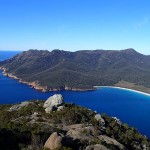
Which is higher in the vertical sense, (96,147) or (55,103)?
(96,147)

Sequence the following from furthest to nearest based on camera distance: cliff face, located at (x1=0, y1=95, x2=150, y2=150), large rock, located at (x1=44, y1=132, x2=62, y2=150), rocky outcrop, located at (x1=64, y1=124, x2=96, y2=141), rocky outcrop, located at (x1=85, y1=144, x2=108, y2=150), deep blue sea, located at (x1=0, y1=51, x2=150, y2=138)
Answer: deep blue sea, located at (x1=0, y1=51, x2=150, y2=138), rocky outcrop, located at (x1=64, y1=124, x2=96, y2=141), rocky outcrop, located at (x1=85, y1=144, x2=108, y2=150), cliff face, located at (x1=0, y1=95, x2=150, y2=150), large rock, located at (x1=44, y1=132, x2=62, y2=150)

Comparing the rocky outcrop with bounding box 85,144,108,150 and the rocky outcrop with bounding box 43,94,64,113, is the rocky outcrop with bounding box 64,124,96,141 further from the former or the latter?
the rocky outcrop with bounding box 43,94,64,113

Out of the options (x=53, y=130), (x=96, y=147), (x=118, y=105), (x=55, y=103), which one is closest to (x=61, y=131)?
(x=53, y=130)

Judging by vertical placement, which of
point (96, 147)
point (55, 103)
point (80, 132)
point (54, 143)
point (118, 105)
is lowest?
point (118, 105)

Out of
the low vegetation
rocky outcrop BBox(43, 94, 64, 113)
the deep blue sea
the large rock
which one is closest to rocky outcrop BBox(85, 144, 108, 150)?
the low vegetation

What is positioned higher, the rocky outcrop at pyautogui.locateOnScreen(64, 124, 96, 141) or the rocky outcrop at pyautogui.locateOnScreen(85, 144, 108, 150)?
the rocky outcrop at pyautogui.locateOnScreen(85, 144, 108, 150)

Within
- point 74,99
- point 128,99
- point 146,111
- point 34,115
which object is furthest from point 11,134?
point 128,99

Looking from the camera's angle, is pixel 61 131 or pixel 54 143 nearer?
pixel 54 143

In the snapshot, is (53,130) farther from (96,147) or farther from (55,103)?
(55,103)

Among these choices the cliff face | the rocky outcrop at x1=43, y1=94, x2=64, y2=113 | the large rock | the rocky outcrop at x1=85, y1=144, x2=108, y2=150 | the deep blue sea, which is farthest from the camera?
the deep blue sea
